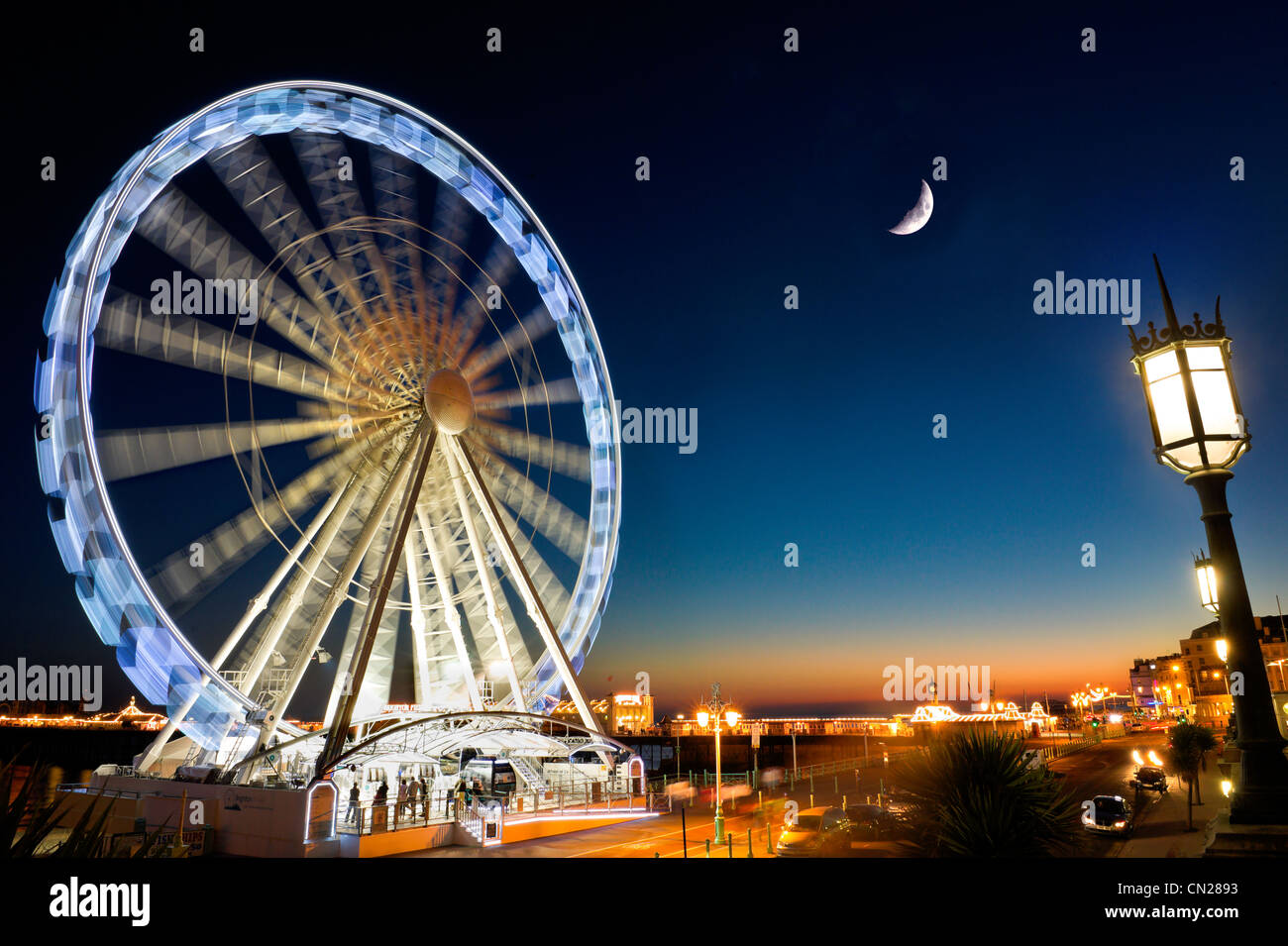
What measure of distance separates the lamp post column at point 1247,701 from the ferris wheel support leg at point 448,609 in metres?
23.8

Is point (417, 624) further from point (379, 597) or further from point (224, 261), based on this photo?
point (224, 261)

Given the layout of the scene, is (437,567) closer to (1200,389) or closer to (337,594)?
(337,594)

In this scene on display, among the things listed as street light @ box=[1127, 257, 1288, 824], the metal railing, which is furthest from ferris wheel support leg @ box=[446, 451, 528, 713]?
street light @ box=[1127, 257, 1288, 824]

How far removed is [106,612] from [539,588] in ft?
46.2

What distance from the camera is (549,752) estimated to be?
86.1 ft

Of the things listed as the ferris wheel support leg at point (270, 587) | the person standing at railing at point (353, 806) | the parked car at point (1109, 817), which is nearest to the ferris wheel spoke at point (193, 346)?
the ferris wheel support leg at point (270, 587)

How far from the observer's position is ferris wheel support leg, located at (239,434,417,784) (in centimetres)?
2078

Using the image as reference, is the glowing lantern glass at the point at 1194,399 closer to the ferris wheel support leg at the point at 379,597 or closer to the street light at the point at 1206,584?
the street light at the point at 1206,584

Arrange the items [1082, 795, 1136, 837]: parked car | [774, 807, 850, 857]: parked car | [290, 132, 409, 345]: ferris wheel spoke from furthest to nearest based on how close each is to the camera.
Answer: [290, 132, 409, 345]: ferris wheel spoke
[1082, 795, 1136, 837]: parked car
[774, 807, 850, 857]: parked car

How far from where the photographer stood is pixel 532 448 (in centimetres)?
2875

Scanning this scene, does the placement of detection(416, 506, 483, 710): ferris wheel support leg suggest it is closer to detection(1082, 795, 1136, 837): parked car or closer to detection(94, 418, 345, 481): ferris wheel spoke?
detection(94, 418, 345, 481): ferris wheel spoke

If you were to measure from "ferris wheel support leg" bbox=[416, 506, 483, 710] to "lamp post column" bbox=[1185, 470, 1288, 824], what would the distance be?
2385cm

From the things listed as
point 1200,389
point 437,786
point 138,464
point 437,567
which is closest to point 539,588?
point 437,567
